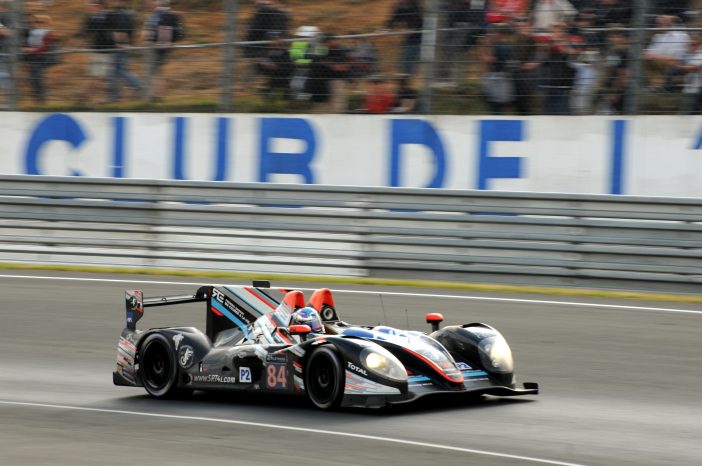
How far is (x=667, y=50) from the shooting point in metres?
12.9

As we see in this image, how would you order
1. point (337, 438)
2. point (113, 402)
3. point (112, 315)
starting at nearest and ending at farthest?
point (337, 438), point (113, 402), point (112, 315)

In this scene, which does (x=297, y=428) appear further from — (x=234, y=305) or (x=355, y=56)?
(x=355, y=56)

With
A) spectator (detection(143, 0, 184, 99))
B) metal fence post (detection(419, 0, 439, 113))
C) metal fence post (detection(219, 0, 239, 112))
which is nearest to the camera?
metal fence post (detection(419, 0, 439, 113))

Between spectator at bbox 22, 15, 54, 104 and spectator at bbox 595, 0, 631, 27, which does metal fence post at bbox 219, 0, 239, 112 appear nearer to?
spectator at bbox 22, 15, 54, 104

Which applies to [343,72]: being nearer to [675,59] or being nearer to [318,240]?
[318,240]

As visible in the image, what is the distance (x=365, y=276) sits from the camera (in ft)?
43.0

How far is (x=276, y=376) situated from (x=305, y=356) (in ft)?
0.99

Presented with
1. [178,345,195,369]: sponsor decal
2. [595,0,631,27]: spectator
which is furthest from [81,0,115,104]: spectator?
[178,345,195,369]: sponsor decal

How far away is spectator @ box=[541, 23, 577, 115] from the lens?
43.2 feet

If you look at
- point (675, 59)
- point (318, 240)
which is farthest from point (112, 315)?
point (675, 59)

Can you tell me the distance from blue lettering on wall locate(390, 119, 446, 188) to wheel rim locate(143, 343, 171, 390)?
668 centimetres

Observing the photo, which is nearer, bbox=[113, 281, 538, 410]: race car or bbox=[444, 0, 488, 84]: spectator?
bbox=[113, 281, 538, 410]: race car

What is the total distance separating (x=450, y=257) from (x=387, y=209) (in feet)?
2.95

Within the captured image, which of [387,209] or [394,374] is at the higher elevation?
[387,209]
